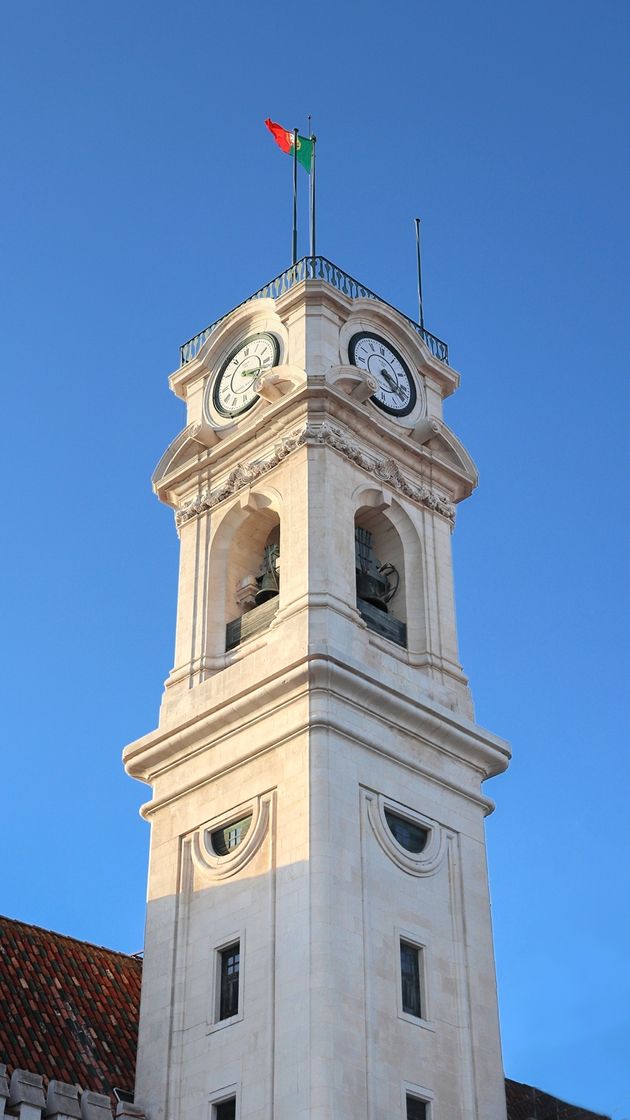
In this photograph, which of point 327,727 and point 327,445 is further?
point 327,445

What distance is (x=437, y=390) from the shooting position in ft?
154

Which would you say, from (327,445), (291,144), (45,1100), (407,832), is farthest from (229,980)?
(291,144)

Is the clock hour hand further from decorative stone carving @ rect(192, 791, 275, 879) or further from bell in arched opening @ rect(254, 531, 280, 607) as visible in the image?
decorative stone carving @ rect(192, 791, 275, 879)

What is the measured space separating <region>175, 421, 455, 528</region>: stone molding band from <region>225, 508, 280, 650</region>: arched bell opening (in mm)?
964

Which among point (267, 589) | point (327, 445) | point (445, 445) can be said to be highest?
point (445, 445)

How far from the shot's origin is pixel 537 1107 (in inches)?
1646

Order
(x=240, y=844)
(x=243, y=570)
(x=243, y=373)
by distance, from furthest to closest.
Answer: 1. (x=243, y=373)
2. (x=243, y=570)
3. (x=240, y=844)

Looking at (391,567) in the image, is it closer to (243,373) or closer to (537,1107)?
(243,373)

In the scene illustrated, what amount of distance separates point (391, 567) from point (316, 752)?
812 centimetres

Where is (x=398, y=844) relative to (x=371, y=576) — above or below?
below

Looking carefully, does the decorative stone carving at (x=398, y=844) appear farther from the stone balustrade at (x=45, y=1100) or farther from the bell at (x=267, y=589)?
the stone balustrade at (x=45, y=1100)

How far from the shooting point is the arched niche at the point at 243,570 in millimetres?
41594

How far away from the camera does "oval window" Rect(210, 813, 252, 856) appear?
37.5 meters

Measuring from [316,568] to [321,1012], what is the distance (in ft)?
34.4
